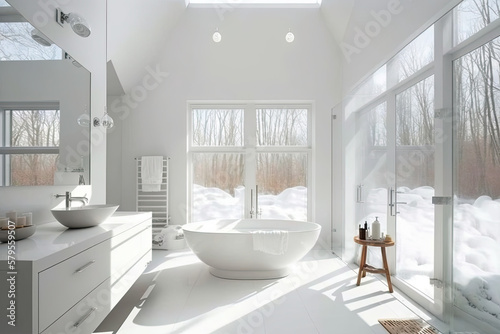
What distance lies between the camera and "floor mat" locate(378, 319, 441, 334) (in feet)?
8.20

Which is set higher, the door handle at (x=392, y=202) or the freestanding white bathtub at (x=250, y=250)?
the door handle at (x=392, y=202)

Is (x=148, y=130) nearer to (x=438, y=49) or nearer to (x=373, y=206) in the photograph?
(x=373, y=206)

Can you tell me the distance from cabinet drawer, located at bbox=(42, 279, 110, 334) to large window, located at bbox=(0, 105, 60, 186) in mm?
872

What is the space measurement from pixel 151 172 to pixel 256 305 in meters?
2.86

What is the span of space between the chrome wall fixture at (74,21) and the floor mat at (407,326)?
3282 mm

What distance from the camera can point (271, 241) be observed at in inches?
138

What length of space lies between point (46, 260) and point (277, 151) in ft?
14.1

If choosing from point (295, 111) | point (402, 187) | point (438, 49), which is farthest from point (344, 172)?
point (438, 49)

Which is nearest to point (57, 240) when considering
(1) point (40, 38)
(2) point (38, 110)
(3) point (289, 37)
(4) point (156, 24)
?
(2) point (38, 110)

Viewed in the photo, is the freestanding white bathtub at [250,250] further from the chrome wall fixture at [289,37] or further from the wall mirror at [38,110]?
the chrome wall fixture at [289,37]

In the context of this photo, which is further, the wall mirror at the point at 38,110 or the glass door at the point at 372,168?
the glass door at the point at 372,168

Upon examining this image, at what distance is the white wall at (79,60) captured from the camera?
2.20 metres

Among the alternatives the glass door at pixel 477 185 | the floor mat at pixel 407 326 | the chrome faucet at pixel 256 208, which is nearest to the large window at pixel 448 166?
the glass door at pixel 477 185

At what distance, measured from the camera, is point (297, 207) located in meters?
5.52
